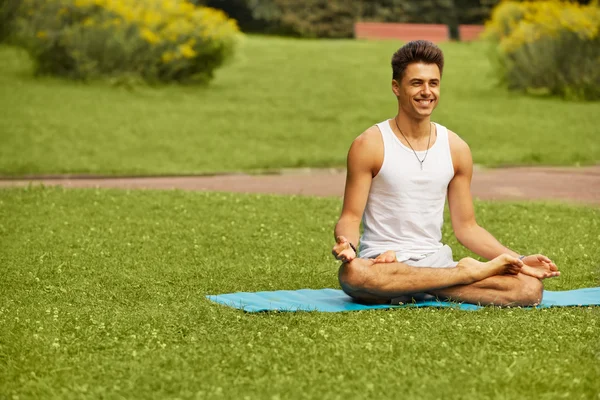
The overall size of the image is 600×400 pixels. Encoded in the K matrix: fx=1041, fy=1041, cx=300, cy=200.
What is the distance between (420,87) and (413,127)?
0.28 m

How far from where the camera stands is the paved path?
13.0 metres

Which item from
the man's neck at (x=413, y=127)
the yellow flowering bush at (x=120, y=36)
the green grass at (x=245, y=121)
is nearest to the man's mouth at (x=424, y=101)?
the man's neck at (x=413, y=127)

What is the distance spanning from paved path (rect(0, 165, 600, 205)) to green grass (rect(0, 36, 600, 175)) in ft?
2.29

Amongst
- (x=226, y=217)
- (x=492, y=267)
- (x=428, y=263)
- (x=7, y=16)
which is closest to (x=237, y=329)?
(x=428, y=263)

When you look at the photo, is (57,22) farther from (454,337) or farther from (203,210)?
(454,337)

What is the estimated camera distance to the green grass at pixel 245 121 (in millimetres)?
16344

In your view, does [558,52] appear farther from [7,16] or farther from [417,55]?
[417,55]

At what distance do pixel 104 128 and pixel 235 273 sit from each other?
11.2m

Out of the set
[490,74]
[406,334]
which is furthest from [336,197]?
[490,74]

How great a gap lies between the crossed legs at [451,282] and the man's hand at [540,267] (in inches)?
2.8

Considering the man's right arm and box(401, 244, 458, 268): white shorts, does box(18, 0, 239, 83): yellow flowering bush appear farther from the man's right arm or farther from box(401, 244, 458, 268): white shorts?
box(401, 244, 458, 268): white shorts

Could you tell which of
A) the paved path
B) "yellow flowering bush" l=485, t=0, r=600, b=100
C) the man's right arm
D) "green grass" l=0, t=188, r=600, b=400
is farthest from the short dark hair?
"yellow flowering bush" l=485, t=0, r=600, b=100

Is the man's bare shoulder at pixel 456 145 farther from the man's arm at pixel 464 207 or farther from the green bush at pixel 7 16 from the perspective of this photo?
the green bush at pixel 7 16

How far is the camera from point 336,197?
491 inches
